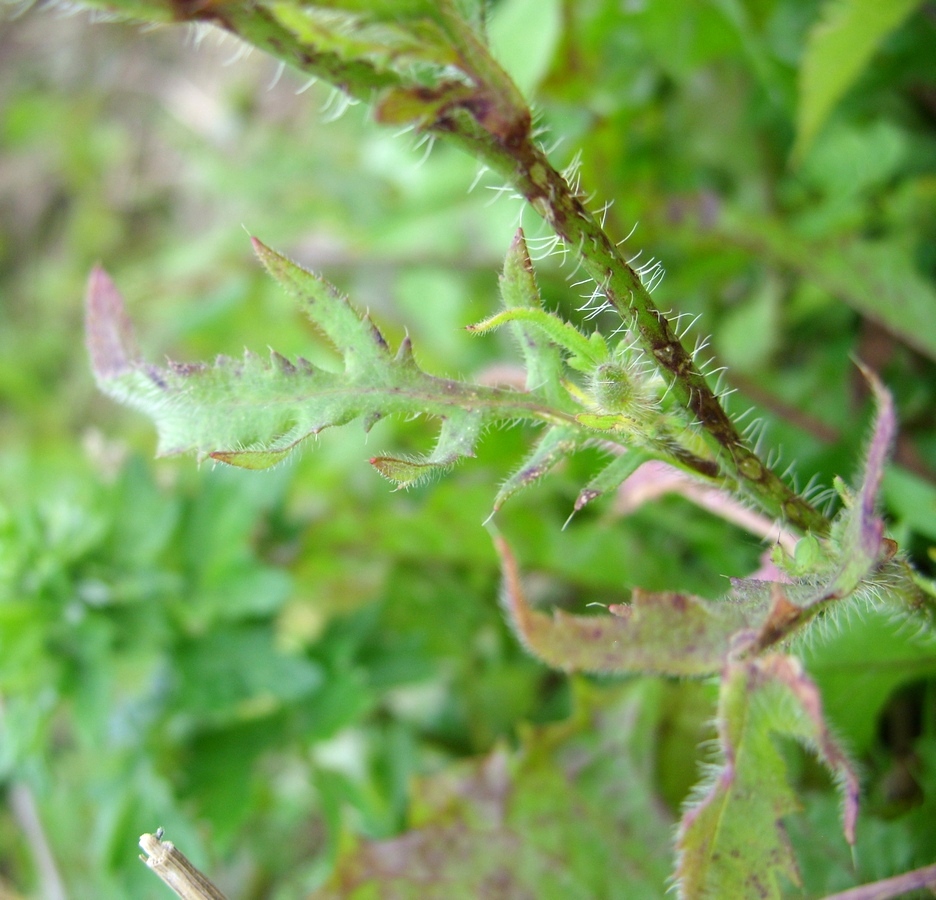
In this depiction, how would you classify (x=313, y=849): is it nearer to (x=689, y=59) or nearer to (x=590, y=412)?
(x=590, y=412)

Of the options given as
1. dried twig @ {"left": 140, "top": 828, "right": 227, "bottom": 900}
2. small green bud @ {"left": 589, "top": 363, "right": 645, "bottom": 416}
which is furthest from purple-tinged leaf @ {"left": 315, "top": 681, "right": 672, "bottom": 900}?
small green bud @ {"left": 589, "top": 363, "right": 645, "bottom": 416}

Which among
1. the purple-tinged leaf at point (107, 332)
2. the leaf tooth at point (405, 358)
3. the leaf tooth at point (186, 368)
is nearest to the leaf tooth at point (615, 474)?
the leaf tooth at point (405, 358)

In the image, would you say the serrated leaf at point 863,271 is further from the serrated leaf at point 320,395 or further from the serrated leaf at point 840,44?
the serrated leaf at point 320,395

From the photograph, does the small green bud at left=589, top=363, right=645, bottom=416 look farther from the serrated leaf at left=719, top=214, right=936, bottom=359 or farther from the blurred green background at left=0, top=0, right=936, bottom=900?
the serrated leaf at left=719, top=214, right=936, bottom=359

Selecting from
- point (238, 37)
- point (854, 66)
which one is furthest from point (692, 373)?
point (854, 66)

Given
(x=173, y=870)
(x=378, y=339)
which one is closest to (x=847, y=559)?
(x=378, y=339)
